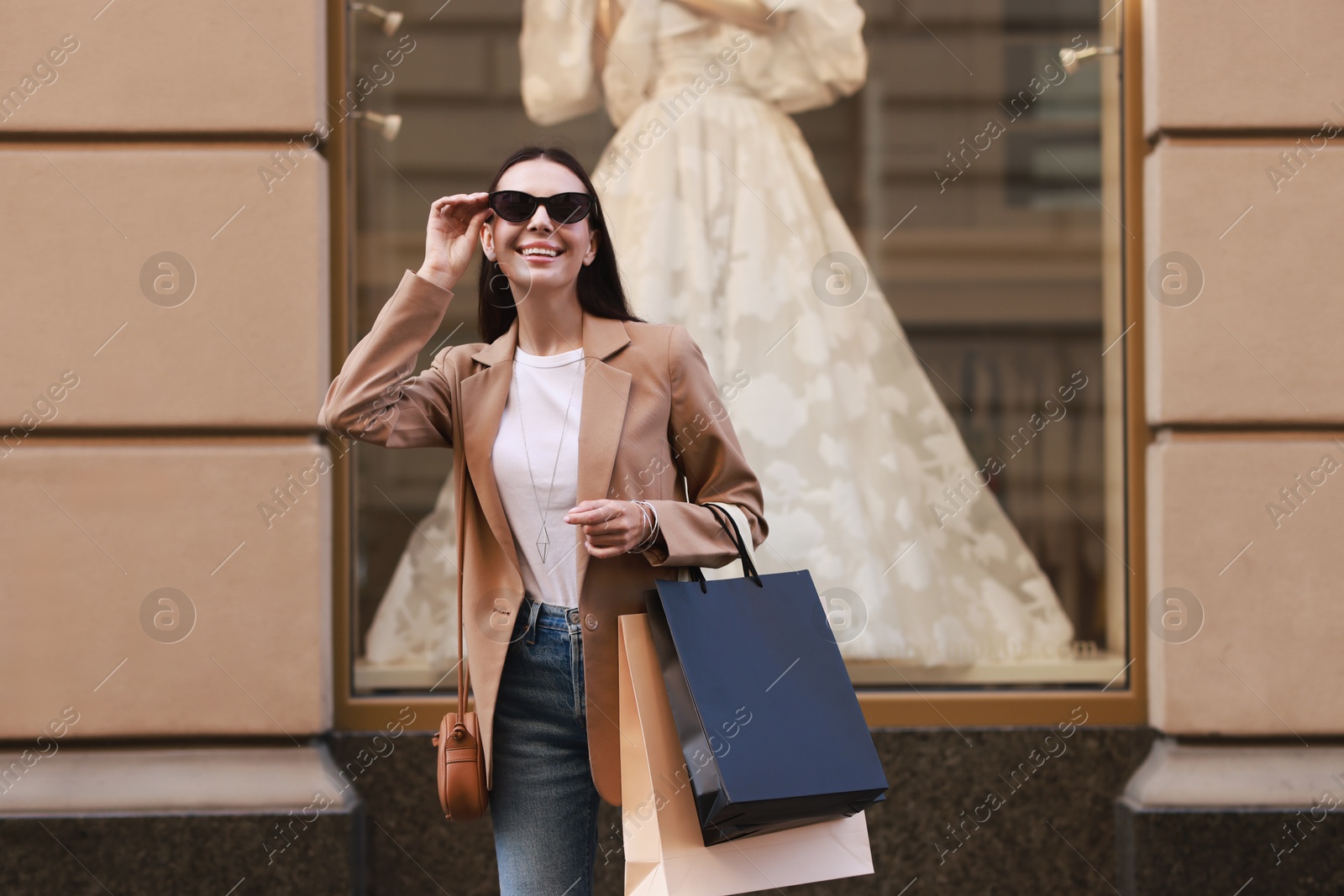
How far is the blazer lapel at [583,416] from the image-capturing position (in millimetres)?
1947

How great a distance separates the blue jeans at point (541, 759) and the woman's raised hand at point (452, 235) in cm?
61

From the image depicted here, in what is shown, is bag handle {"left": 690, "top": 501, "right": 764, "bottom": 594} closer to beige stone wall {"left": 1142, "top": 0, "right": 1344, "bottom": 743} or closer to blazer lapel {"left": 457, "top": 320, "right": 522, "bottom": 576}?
blazer lapel {"left": 457, "top": 320, "right": 522, "bottom": 576}

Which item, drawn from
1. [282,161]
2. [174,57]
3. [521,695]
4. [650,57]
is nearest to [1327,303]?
[650,57]

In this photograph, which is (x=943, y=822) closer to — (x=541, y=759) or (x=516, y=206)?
(x=541, y=759)

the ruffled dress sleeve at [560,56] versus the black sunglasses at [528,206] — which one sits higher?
the ruffled dress sleeve at [560,56]

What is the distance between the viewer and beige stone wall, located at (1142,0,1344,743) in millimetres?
3555

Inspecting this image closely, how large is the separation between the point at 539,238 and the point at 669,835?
103cm

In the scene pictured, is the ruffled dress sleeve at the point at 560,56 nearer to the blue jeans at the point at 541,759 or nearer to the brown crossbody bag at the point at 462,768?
the blue jeans at the point at 541,759

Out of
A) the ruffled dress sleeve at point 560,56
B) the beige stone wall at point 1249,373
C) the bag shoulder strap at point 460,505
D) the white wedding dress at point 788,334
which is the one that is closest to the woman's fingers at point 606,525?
the bag shoulder strap at point 460,505

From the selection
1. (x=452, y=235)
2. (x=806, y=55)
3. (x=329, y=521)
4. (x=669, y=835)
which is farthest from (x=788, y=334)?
(x=669, y=835)

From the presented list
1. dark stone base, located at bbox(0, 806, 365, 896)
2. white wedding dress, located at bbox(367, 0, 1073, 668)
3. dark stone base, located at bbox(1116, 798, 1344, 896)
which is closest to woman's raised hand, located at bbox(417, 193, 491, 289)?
white wedding dress, located at bbox(367, 0, 1073, 668)

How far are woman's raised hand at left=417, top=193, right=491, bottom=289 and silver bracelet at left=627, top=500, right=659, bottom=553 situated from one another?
55 centimetres

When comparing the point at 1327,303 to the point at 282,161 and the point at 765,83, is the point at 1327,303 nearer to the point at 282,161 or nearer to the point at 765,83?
the point at 765,83

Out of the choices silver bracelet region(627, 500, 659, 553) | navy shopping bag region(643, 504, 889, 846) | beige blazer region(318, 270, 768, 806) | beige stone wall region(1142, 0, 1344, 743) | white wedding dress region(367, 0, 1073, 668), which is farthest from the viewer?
white wedding dress region(367, 0, 1073, 668)
